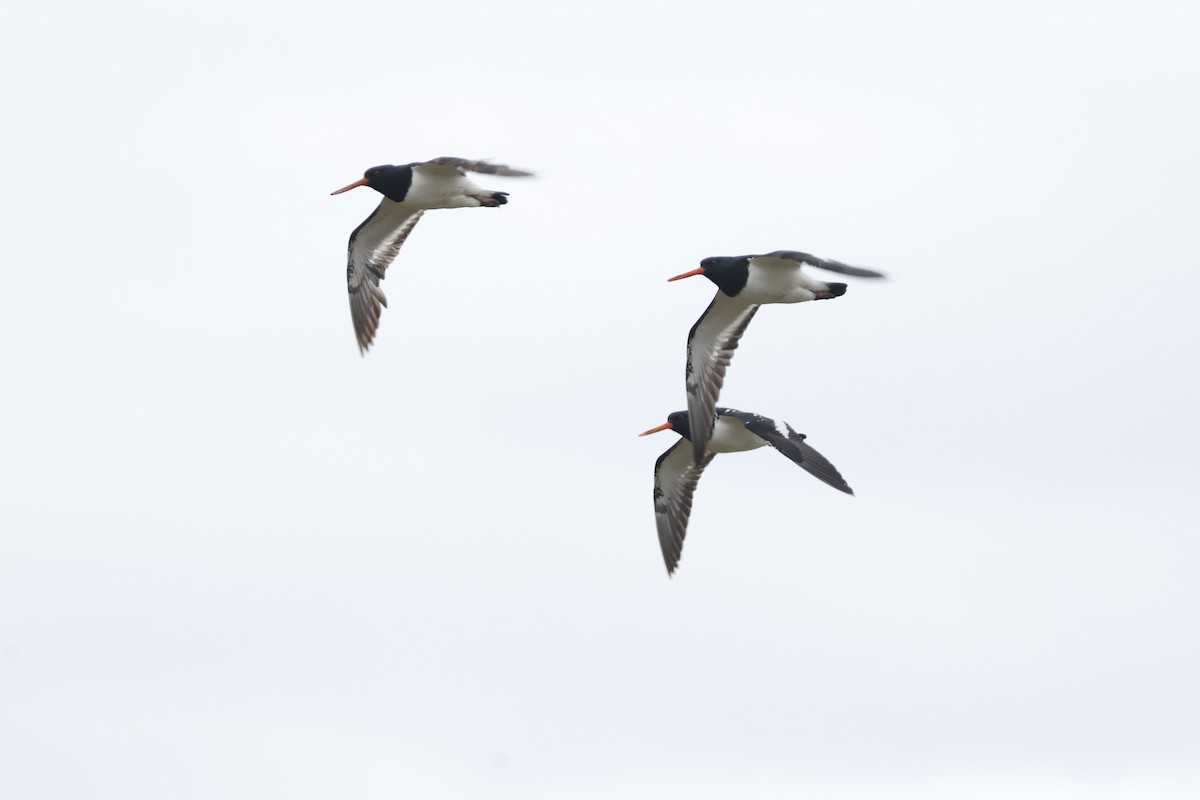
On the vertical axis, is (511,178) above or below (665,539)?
above

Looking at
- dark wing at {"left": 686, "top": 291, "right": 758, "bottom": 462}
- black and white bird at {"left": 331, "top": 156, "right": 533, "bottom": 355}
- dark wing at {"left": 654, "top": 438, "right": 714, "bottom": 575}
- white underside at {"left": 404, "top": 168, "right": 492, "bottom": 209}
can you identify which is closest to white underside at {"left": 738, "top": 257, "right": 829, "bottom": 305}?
dark wing at {"left": 686, "top": 291, "right": 758, "bottom": 462}

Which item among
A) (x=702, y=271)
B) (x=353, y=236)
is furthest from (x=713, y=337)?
(x=353, y=236)

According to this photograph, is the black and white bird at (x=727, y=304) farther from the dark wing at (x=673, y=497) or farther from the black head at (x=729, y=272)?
the dark wing at (x=673, y=497)

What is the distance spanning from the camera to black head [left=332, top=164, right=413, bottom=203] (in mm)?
26000

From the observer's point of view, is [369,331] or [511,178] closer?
[511,178]

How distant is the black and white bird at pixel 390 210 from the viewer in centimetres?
2559

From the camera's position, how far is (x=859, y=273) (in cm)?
2177

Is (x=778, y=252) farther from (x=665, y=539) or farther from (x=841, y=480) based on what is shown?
(x=665, y=539)

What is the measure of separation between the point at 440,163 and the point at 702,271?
3262mm

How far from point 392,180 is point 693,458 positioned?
5396 millimetres

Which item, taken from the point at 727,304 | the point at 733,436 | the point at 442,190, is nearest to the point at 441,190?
the point at 442,190

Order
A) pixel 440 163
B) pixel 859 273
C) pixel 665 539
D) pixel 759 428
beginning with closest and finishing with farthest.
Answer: pixel 859 273 < pixel 440 163 < pixel 759 428 < pixel 665 539

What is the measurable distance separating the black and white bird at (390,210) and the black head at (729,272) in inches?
100

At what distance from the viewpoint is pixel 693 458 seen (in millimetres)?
28047
